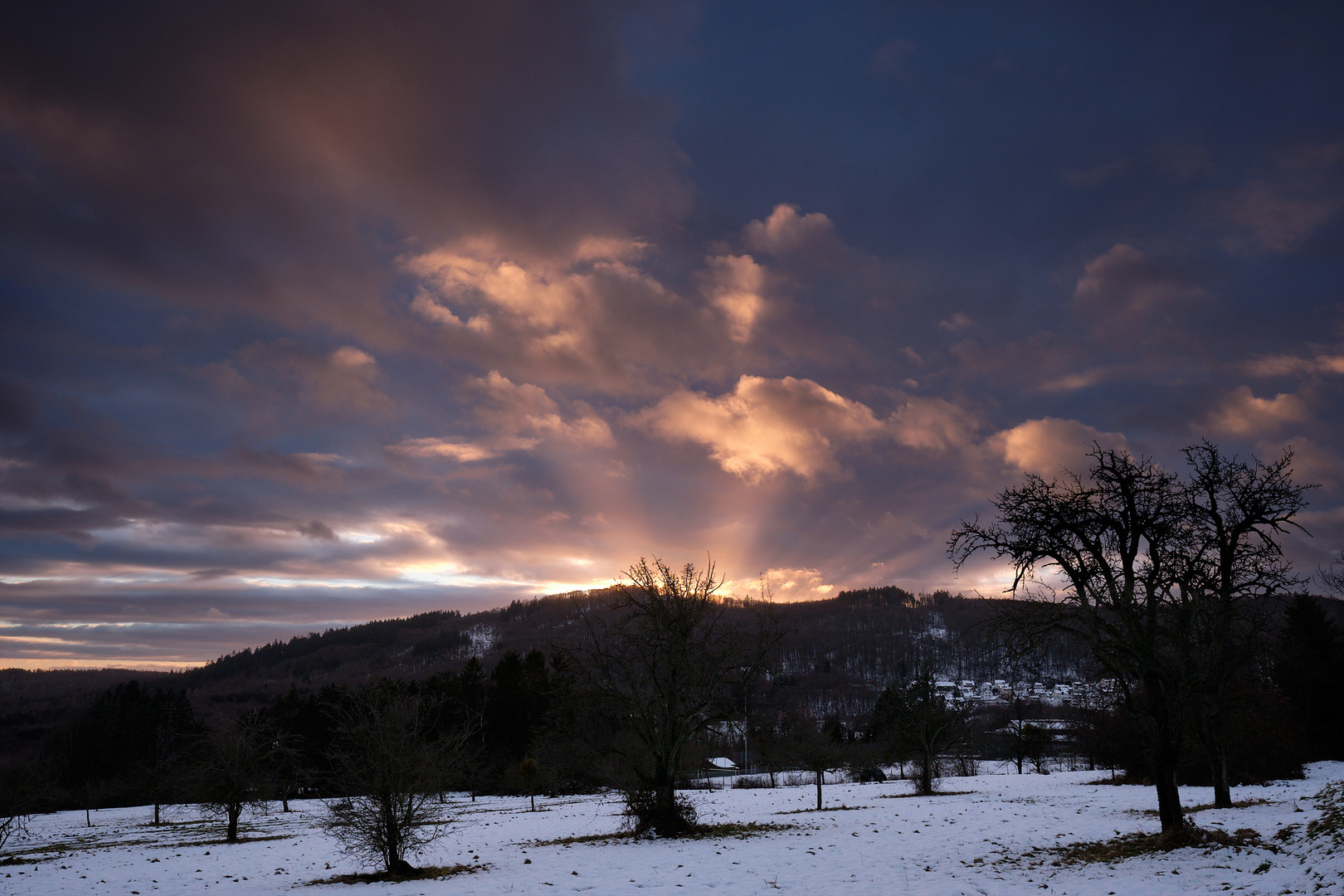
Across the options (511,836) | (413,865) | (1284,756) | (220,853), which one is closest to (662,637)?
(413,865)

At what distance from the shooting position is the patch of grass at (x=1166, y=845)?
47.7 ft

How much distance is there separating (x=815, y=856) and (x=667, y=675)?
8.21 m

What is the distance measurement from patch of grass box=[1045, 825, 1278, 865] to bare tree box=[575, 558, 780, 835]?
12057 mm

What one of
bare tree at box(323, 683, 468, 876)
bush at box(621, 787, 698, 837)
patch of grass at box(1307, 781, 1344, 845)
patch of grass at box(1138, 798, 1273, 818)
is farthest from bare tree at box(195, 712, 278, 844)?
patch of grass at box(1307, 781, 1344, 845)

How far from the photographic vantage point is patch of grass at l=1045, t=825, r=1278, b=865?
14.5 meters

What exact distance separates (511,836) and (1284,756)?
41028mm

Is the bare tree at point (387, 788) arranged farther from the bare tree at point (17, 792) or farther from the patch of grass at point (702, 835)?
the bare tree at point (17, 792)

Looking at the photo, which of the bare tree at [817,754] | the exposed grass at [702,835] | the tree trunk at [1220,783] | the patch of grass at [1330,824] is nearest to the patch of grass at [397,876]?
the exposed grass at [702,835]

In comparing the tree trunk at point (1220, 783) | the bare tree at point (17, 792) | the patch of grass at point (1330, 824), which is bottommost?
the bare tree at point (17, 792)

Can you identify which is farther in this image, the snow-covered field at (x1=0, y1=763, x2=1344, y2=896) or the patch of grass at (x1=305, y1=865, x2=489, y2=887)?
the patch of grass at (x1=305, y1=865, x2=489, y2=887)

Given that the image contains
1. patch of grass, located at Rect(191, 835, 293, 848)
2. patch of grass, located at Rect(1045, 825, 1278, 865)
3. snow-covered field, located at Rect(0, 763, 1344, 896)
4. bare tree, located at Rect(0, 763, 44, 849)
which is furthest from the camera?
patch of grass, located at Rect(191, 835, 293, 848)

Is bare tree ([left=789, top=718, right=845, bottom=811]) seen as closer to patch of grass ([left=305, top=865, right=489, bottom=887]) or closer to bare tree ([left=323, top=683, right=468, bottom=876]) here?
patch of grass ([left=305, top=865, right=489, bottom=887])

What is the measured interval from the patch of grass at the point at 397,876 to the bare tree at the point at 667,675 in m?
6.96

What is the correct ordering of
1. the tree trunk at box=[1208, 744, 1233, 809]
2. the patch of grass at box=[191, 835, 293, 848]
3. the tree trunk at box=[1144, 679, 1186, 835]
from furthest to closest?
the patch of grass at box=[191, 835, 293, 848] → the tree trunk at box=[1208, 744, 1233, 809] → the tree trunk at box=[1144, 679, 1186, 835]
